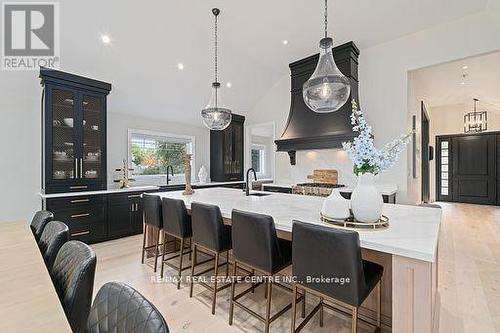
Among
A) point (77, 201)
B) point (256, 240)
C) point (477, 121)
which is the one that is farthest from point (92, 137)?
point (477, 121)

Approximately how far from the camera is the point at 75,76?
3.83 m

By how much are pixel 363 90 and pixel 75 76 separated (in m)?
4.81

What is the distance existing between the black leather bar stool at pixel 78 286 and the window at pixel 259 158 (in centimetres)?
733

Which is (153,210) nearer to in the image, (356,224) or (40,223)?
(40,223)

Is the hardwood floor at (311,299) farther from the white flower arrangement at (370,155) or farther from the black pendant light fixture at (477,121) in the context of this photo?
the black pendant light fixture at (477,121)

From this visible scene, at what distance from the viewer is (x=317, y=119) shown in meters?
4.53

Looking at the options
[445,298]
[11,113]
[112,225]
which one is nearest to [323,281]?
[445,298]

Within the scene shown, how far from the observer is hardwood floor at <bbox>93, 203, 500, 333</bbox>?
1980 mm

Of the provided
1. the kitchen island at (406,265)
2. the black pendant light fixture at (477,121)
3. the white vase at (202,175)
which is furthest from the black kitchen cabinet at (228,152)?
the black pendant light fixture at (477,121)

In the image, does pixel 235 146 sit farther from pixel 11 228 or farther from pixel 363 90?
Answer: pixel 11 228

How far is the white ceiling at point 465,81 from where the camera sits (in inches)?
179

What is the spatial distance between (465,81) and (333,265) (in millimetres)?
6374

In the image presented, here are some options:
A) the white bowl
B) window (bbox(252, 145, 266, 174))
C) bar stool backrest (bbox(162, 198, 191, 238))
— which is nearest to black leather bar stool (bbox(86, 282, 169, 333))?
bar stool backrest (bbox(162, 198, 191, 238))

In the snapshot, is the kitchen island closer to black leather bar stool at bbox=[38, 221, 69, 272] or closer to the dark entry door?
black leather bar stool at bbox=[38, 221, 69, 272]
